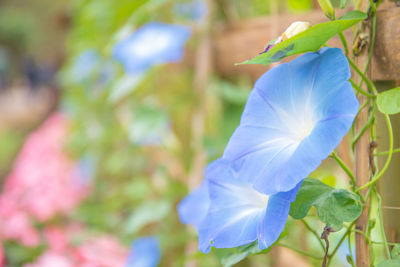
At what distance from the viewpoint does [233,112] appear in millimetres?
945

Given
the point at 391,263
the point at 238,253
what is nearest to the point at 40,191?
the point at 238,253

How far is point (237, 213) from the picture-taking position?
33cm

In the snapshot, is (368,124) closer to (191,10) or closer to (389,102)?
(389,102)

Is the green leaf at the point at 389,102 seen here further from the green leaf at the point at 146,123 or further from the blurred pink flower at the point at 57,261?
the blurred pink flower at the point at 57,261

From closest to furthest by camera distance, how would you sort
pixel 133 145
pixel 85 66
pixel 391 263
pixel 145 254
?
pixel 391 263
pixel 145 254
pixel 133 145
pixel 85 66

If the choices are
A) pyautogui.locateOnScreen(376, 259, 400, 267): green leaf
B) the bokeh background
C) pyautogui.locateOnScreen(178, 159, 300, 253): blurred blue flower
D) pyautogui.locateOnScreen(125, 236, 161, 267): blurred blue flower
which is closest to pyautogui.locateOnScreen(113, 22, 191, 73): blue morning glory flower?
the bokeh background

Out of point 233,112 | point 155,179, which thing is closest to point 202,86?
point 233,112

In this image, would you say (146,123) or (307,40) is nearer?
(307,40)

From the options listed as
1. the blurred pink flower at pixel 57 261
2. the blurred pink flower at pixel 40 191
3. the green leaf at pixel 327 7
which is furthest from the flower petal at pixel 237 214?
the blurred pink flower at pixel 40 191

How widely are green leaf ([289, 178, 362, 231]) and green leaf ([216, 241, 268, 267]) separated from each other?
0.14 ft

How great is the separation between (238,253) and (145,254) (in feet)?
1.76

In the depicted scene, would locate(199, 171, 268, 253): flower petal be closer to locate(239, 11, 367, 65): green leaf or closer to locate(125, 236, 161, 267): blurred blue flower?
locate(239, 11, 367, 65): green leaf

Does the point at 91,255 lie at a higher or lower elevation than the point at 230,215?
lower

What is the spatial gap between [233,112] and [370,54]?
625mm
